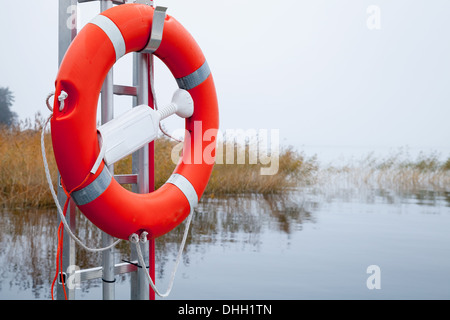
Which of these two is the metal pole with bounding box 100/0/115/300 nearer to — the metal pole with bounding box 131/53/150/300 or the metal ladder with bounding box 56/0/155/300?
the metal ladder with bounding box 56/0/155/300

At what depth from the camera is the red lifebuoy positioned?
140 cm

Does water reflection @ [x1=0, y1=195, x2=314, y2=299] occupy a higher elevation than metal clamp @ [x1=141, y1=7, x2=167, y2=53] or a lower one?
lower

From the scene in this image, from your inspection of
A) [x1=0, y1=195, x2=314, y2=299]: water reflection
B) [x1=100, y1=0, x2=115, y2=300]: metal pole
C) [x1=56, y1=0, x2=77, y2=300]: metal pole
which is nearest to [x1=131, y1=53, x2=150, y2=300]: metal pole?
[x1=100, y1=0, x2=115, y2=300]: metal pole

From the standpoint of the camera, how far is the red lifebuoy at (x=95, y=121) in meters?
1.40

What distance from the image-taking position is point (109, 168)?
5.12ft

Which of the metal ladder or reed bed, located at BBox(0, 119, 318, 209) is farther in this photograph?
reed bed, located at BBox(0, 119, 318, 209)

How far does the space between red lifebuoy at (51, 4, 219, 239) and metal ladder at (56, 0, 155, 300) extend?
8 cm

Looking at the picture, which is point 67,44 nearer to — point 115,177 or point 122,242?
point 115,177

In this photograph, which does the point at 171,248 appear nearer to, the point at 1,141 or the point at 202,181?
the point at 202,181

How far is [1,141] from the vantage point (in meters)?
4.43

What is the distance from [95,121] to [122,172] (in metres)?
3.15

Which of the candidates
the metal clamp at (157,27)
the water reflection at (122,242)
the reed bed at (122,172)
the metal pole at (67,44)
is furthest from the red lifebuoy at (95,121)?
the reed bed at (122,172)
